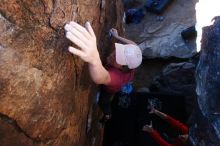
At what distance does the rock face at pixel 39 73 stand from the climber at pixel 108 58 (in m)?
A: 0.14

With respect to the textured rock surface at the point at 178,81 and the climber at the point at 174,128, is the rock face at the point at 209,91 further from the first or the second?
the textured rock surface at the point at 178,81

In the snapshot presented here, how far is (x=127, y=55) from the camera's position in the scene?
10.3 ft

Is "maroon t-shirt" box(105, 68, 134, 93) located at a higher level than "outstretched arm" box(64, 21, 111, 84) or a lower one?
lower

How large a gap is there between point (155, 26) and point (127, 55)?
14.5 feet

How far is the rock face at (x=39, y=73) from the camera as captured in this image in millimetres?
2262

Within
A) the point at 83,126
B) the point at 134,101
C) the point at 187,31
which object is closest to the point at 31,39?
the point at 83,126

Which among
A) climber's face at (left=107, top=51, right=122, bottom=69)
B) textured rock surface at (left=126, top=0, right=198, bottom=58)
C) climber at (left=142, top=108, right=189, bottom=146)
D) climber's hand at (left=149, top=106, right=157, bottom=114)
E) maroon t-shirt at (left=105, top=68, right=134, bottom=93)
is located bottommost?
climber at (left=142, top=108, right=189, bottom=146)

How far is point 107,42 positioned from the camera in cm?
371

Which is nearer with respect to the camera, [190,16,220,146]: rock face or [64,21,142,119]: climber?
[64,21,142,119]: climber

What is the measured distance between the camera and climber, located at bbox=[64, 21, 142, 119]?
253cm

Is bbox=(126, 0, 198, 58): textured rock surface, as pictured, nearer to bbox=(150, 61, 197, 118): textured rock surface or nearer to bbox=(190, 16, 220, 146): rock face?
bbox=(150, 61, 197, 118): textured rock surface

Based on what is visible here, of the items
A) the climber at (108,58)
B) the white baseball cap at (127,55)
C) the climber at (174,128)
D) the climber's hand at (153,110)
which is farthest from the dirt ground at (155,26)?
the white baseball cap at (127,55)

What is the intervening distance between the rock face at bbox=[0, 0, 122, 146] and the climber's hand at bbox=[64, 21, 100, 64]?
112 mm

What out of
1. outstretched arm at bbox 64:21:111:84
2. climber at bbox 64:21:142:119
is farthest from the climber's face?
outstretched arm at bbox 64:21:111:84
